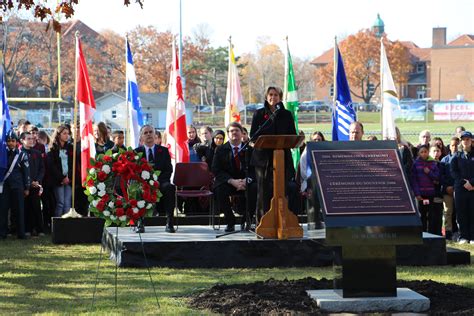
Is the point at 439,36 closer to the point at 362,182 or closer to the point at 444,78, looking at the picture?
the point at 444,78

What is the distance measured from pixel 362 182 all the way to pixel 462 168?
7.21 metres

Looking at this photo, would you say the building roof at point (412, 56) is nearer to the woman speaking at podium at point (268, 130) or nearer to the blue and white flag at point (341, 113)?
the blue and white flag at point (341, 113)

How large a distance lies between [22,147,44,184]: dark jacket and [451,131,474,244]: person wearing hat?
7.56 meters

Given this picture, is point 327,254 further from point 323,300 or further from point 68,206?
point 68,206

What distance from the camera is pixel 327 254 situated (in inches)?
517

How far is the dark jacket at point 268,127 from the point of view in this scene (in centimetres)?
1310

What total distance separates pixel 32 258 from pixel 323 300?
625 cm

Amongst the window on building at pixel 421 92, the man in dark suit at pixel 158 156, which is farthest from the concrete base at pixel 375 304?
the window on building at pixel 421 92

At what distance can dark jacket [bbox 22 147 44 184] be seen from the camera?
16.8 metres

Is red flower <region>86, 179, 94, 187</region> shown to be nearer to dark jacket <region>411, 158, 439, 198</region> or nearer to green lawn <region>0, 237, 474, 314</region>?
green lawn <region>0, 237, 474, 314</region>

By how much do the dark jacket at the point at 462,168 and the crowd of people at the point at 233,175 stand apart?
17mm

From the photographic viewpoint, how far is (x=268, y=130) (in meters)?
13.2

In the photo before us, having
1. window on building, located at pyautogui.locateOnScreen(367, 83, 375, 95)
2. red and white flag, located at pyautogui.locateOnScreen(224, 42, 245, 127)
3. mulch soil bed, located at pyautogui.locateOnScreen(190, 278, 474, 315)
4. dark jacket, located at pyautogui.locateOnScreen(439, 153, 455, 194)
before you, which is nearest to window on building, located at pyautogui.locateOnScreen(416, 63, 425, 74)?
window on building, located at pyautogui.locateOnScreen(367, 83, 375, 95)

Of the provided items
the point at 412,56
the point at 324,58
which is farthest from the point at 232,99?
the point at 412,56
